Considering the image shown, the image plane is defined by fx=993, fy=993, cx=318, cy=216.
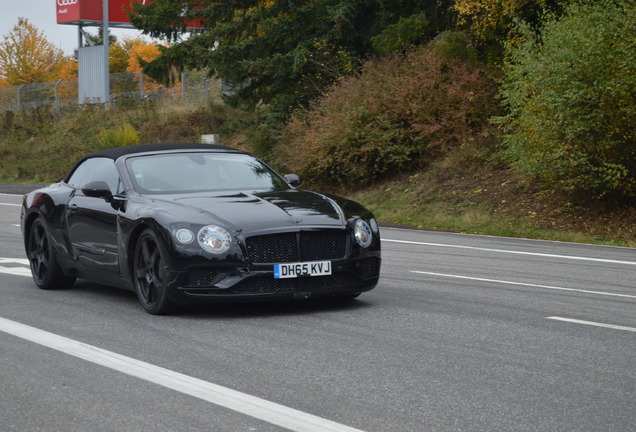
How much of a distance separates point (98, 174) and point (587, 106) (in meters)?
11.0

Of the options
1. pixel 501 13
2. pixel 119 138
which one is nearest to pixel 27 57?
pixel 119 138

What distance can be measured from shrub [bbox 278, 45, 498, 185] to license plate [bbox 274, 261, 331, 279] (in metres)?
16.5

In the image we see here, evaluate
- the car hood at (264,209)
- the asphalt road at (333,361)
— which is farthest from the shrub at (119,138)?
the car hood at (264,209)

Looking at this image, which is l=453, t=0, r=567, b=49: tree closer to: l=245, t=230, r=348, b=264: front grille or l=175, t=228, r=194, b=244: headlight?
l=245, t=230, r=348, b=264: front grille

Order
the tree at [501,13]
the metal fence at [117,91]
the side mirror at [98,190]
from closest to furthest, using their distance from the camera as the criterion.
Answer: the side mirror at [98,190] → the tree at [501,13] → the metal fence at [117,91]

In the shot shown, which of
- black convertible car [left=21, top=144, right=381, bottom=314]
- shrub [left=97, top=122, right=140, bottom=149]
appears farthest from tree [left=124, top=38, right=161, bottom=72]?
black convertible car [left=21, top=144, right=381, bottom=314]

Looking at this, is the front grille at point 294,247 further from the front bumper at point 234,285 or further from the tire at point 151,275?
the tire at point 151,275

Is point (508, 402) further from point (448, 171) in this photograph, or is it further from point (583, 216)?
point (448, 171)

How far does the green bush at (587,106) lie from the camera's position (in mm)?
17766

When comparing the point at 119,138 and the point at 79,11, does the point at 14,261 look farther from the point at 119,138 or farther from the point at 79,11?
the point at 79,11

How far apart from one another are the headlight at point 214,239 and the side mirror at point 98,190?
1476 millimetres

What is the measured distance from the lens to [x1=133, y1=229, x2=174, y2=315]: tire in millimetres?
8047

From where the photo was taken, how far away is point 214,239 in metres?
7.85

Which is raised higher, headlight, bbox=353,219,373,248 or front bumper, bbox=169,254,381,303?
headlight, bbox=353,219,373,248
